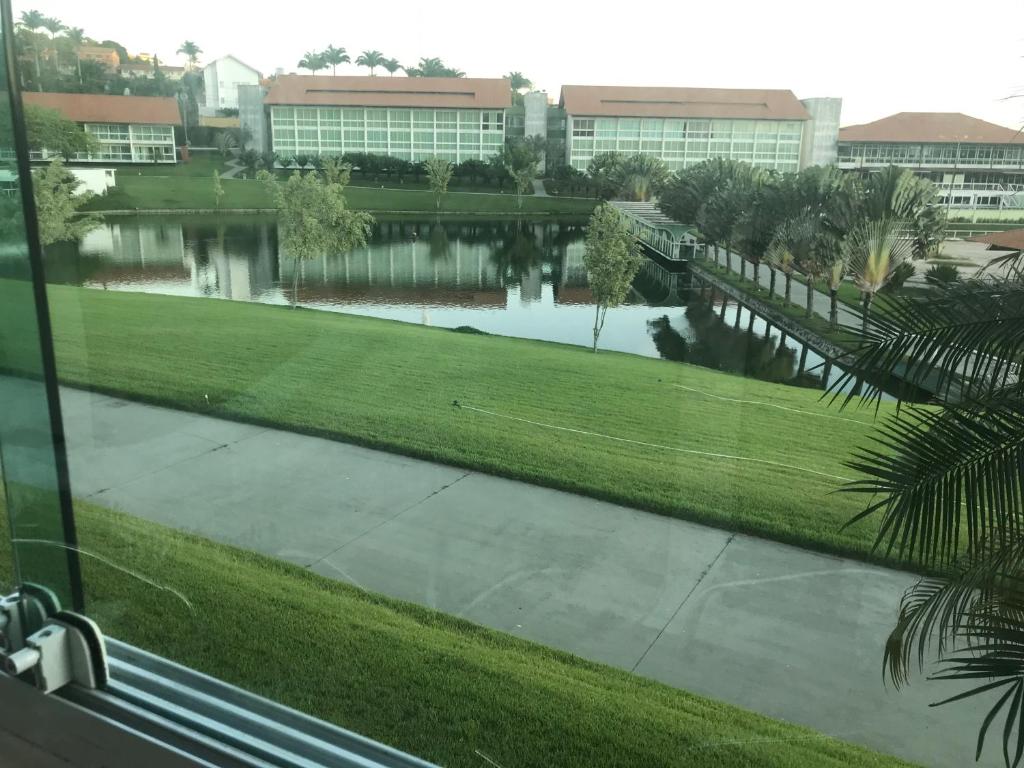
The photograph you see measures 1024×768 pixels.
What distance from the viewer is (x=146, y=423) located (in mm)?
2205

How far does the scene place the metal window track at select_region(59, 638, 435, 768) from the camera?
1.12 meters

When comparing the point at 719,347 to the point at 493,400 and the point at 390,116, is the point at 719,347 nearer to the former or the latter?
the point at 493,400

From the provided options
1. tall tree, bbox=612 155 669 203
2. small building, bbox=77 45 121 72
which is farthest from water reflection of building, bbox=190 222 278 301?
tall tree, bbox=612 155 669 203

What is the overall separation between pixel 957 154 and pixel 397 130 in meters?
1.25

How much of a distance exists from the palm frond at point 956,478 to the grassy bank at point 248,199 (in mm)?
1103

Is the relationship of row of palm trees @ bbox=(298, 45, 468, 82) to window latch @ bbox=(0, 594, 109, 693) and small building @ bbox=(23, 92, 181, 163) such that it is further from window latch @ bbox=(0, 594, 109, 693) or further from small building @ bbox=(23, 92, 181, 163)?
window latch @ bbox=(0, 594, 109, 693)

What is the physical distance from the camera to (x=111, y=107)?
1.83 metres

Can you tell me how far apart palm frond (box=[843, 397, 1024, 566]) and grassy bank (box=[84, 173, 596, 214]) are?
3.62ft

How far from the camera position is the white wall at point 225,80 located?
200 centimetres

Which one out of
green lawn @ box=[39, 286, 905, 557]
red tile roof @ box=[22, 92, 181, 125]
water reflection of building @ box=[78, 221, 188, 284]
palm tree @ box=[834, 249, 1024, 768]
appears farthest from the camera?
water reflection of building @ box=[78, 221, 188, 284]

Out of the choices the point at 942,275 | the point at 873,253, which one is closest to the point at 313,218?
the point at 873,253

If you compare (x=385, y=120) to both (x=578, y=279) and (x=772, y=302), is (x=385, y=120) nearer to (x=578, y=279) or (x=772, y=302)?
(x=578, y=279)

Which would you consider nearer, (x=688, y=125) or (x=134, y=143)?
(x=688, y=125)

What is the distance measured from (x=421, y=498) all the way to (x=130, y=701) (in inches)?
39.0
